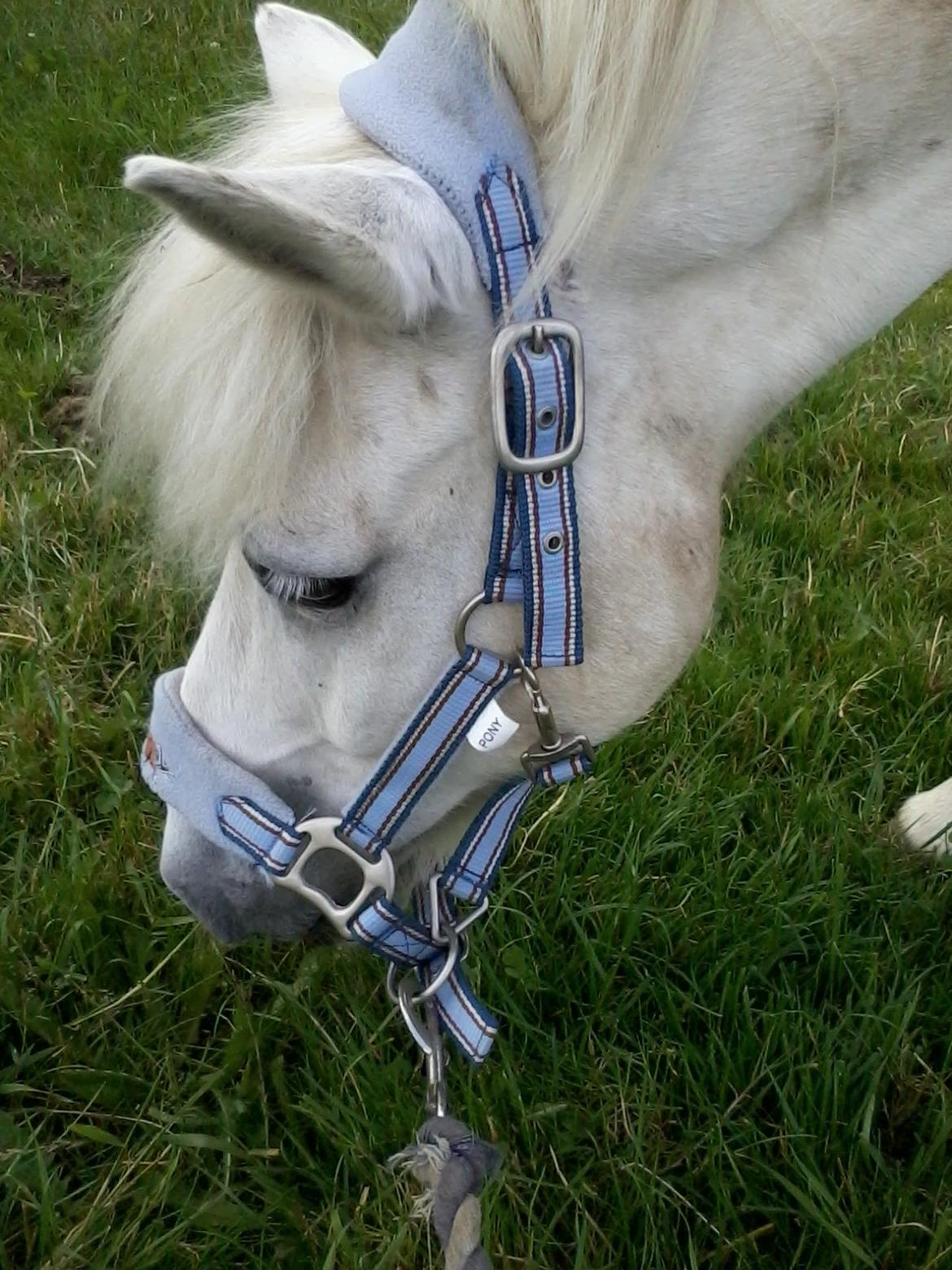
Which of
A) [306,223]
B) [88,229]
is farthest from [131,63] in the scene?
[306,223]

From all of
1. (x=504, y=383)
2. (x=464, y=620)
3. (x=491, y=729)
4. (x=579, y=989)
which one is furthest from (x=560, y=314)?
(x=579, y=989)

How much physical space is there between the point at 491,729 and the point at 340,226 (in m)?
0.54

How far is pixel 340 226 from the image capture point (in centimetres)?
87

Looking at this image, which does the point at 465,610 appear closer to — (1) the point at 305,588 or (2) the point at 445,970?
(1) the point at 305,588

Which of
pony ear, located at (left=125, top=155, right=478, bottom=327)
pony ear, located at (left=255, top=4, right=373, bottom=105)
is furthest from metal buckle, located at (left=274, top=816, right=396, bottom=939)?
pony ear, located at (left=255, top=4, right=373, bottom=105)

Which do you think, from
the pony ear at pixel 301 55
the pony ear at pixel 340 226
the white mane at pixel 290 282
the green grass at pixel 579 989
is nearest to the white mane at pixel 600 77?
the white mane at pixel 290 282

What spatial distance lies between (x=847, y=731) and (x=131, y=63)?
4159 millimetres

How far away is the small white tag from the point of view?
1145 mm

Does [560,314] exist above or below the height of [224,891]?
above

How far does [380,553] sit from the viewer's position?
1.09m

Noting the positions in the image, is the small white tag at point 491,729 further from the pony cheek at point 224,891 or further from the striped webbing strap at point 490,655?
the pony cheek at point 224,891

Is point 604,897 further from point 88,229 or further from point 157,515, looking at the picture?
point 88,229

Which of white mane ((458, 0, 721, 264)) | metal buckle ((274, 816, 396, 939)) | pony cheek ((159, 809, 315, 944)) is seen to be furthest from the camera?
pony cheek ((159, 809, 315, 944))

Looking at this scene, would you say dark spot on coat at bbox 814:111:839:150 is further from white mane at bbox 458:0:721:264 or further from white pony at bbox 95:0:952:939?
white mane at bbox 458:0:721:264
